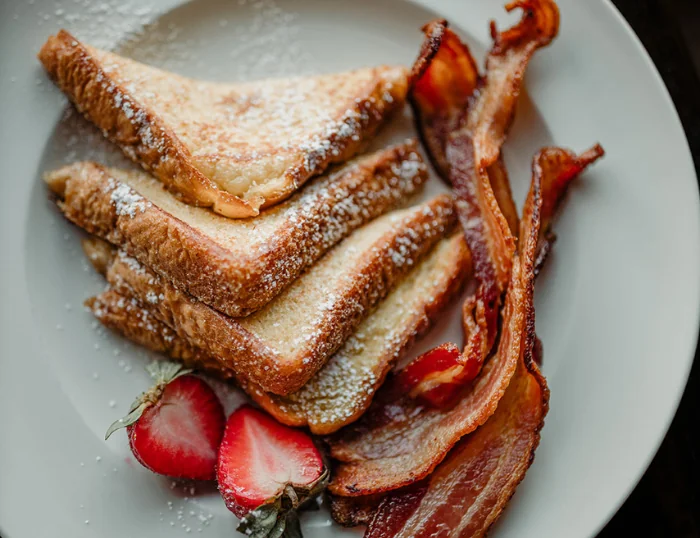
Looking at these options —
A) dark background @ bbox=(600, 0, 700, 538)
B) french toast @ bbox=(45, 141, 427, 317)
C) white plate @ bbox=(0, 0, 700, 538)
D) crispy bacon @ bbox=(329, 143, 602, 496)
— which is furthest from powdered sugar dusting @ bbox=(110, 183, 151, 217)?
dark background @ bbox=(600, 0, 700, 538)

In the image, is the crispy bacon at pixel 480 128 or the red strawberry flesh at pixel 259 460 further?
the crispy bacon at pixel 480 128

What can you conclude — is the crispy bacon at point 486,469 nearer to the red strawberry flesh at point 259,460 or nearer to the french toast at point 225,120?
the red strawberry flesh at point 259,460

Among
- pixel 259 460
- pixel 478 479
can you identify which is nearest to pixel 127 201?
pixel 259 460

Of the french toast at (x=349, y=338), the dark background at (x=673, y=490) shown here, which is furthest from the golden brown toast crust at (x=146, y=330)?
the dark background at (x=673, y=490)

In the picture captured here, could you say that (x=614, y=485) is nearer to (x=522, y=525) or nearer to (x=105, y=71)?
(x=522, y=525)

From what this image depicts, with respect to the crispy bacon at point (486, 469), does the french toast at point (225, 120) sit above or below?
above

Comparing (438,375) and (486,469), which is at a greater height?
(438,375)

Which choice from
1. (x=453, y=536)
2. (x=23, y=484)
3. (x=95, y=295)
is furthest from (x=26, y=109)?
(x=453, y=536)

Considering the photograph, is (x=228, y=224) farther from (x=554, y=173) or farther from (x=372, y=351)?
(x=554, y=173)
